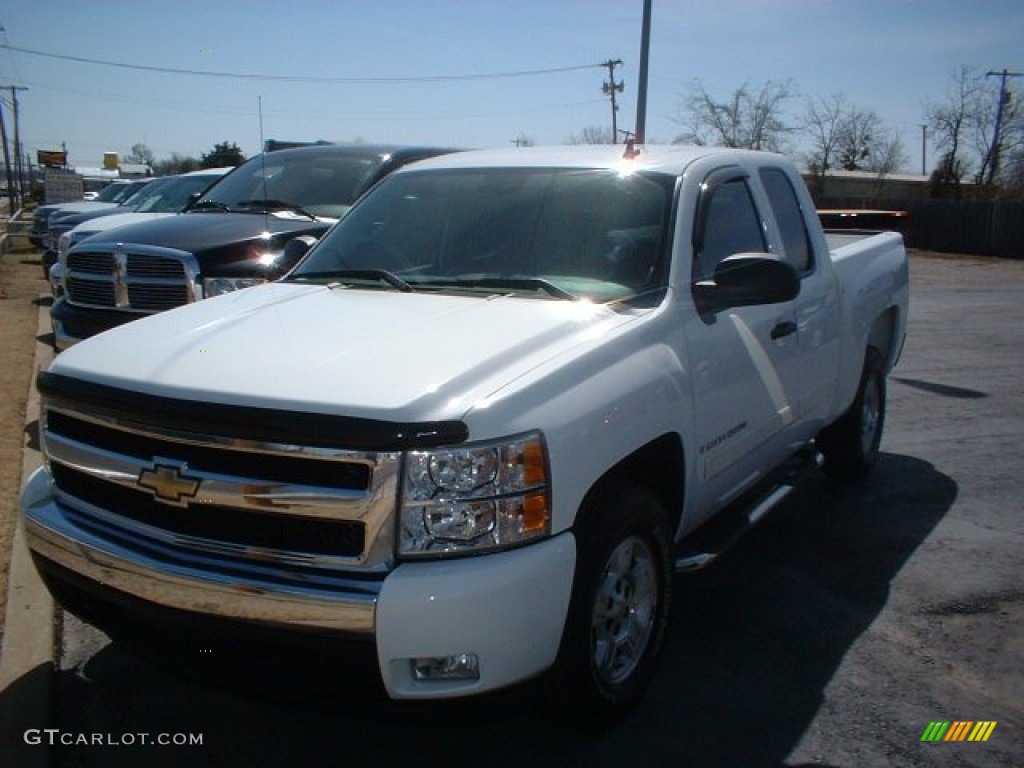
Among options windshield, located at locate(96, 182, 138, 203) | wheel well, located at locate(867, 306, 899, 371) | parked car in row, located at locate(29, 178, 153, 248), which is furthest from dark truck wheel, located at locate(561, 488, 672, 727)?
windshield, located at locate(96, 182, 138, 203)

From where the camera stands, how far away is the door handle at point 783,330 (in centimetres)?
444

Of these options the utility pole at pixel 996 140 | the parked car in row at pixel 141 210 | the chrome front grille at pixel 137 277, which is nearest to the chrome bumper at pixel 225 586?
the chrome front grille at pixel 137 277

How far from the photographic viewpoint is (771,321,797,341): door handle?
444 centimetres

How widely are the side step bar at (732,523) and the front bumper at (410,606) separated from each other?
1069 mm

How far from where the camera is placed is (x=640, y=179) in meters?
4.22

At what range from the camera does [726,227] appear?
4457 mm

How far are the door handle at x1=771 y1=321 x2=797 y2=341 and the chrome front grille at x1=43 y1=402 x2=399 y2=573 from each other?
2347mm

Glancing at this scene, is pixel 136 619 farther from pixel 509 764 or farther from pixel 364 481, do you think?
pixel 509 764

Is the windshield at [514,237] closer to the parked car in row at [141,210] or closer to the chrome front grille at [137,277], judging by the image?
the chrome front grille at [137,277]

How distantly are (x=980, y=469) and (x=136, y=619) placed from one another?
570 centimetres

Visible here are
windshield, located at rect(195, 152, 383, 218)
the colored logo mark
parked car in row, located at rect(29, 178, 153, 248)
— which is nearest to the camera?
the colored logo mark

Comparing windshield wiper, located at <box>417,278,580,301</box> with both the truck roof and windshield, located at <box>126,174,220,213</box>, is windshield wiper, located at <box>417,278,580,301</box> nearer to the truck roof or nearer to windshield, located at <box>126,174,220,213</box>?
the truck roof

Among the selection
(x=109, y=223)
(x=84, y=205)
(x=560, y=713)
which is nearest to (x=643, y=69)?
(x=84, y=205)

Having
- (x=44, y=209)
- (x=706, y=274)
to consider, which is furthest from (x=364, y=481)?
(x=44, y=209)
